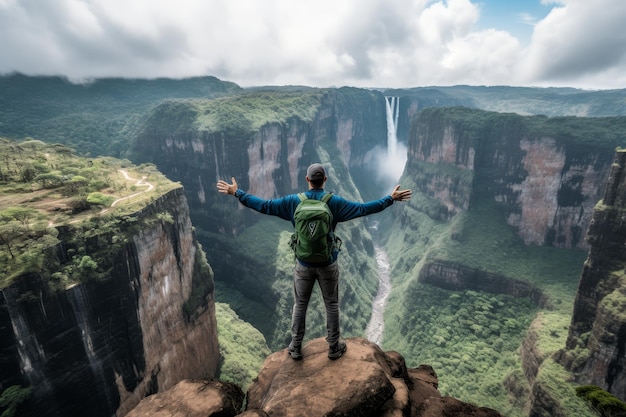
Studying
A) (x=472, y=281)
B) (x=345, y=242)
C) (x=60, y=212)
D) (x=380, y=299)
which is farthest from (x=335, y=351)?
(x=345, y=242)

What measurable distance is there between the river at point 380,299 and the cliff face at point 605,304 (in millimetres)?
26786

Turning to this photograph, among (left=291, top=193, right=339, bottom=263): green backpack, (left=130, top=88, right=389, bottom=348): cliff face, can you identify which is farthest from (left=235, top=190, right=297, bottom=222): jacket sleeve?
(left=130, top=88, right=389, bottom=348): cliff face

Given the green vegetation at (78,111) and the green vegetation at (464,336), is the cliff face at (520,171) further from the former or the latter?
the green vegetation at (78,111)

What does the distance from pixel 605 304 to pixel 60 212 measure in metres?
42.1

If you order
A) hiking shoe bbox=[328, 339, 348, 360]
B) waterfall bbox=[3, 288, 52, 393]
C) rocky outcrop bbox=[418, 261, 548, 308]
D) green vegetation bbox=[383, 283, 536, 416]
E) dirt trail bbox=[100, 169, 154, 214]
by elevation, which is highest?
dirt trail bbox=[100, 169, 154, 214]

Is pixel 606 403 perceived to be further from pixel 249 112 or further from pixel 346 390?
A: pixel 249 112

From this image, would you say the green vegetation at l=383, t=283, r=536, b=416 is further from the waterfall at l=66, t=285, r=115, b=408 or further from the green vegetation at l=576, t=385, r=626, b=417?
the waterfall at l=66, t=285, r=115, b=408

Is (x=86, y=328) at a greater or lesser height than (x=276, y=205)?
lesser

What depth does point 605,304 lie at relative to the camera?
30.3m

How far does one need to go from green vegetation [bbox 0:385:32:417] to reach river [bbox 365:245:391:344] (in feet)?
144

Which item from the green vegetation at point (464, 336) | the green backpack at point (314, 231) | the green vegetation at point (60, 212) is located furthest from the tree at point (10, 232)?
the green vegetation at point (464, 336)

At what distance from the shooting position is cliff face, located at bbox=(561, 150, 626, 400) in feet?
95.2

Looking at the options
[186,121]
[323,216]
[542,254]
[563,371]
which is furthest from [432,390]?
[186,121]

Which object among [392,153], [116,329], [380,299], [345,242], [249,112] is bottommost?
[380,299]
